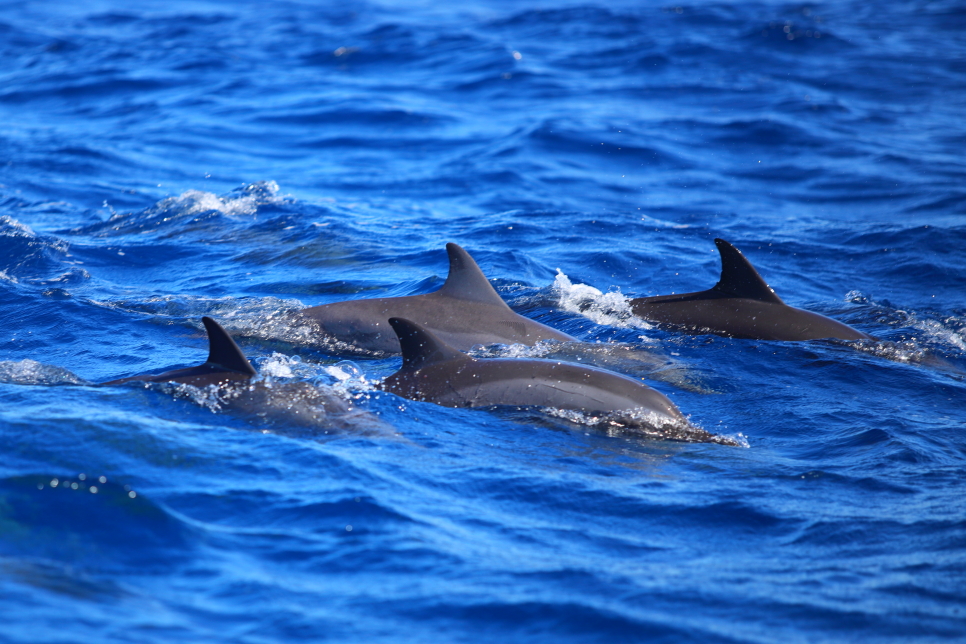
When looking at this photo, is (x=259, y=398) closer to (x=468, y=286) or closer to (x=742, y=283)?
(x=468, y=286)

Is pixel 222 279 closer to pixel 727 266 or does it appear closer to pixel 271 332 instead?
pixel 271 332

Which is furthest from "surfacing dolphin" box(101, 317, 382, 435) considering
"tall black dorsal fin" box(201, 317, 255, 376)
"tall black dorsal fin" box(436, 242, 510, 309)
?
"tall black dorsal fin" box(436, 242, 510, 309)

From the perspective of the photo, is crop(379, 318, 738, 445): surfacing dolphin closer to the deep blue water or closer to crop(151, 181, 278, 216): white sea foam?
the deep blue water

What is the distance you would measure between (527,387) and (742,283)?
399 cm

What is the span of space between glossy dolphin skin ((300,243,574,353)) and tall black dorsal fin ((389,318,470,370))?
54.5 inches

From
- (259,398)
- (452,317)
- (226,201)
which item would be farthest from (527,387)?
(226,201)

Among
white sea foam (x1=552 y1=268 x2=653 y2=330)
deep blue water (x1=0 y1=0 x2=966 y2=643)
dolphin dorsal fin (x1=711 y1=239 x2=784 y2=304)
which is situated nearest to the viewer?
deep blue water (x1=0 y1=0 x2=966 y2=643)

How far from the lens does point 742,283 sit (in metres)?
11.0

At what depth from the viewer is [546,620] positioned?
5.20 m

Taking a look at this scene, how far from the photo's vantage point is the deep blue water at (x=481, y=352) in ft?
17.8

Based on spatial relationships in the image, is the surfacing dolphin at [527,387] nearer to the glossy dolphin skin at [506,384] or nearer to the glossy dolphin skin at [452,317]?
the glossy dolphin skin at [506,384]

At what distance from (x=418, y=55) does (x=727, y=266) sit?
23.4 meters

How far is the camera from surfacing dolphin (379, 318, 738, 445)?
796 cm

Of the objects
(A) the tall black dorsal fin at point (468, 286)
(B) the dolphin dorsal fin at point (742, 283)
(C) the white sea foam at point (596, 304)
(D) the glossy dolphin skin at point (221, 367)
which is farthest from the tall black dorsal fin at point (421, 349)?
(B) the dolphin dorsal fin at point (742, 283)
